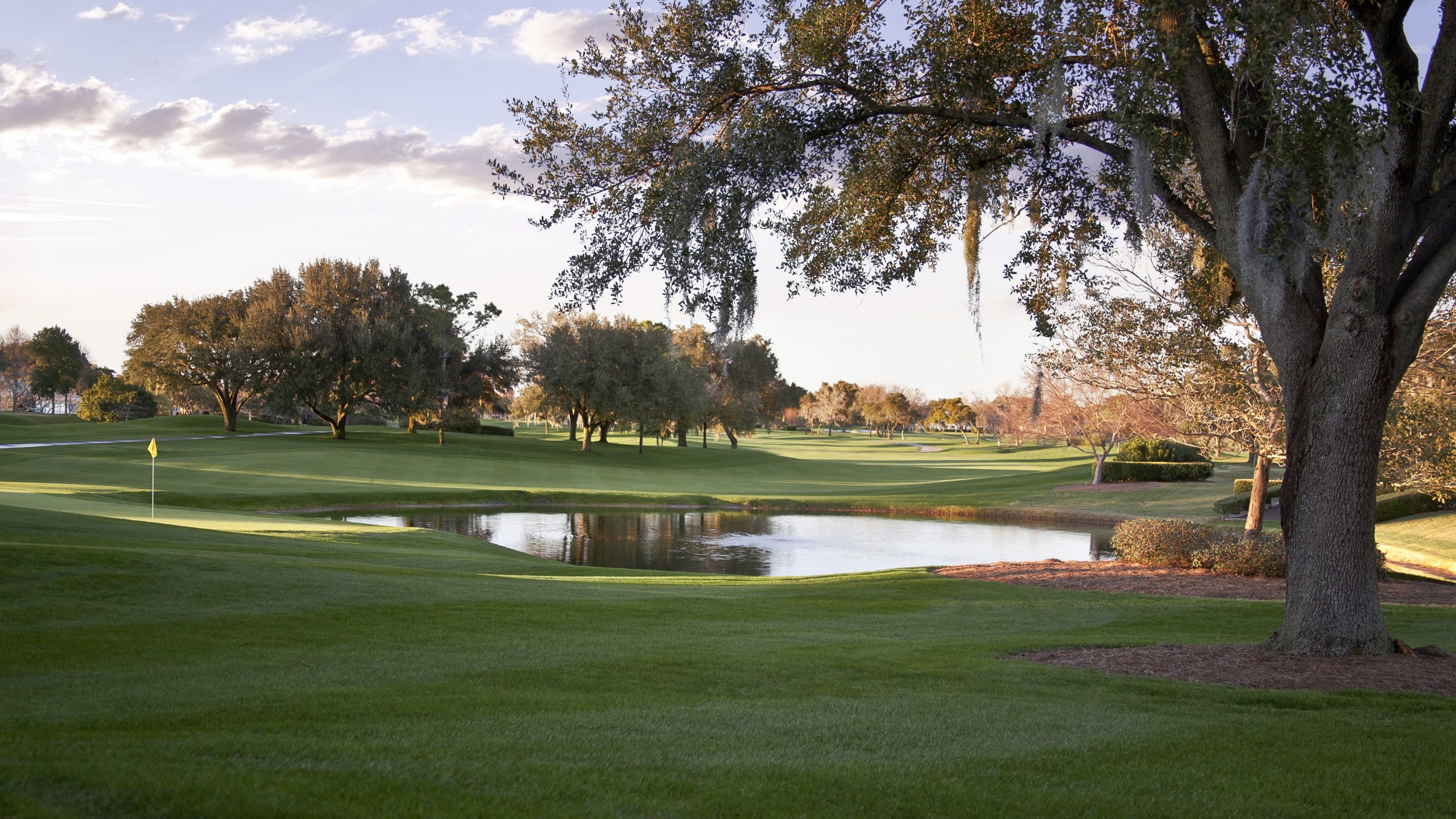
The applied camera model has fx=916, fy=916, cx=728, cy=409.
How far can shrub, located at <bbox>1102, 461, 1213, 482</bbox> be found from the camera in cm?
4178

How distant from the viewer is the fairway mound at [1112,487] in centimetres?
3978

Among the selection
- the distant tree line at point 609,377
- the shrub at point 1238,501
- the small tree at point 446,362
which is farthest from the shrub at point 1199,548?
the small tree at point 446,362

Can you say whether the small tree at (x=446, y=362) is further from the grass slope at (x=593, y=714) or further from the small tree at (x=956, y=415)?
the small tree at (x=956, y=415)

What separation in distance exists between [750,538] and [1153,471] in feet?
74.5

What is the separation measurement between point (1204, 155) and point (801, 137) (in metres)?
3.95

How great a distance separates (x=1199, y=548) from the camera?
60.4 feet

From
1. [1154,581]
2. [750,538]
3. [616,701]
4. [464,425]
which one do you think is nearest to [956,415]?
[464,425]

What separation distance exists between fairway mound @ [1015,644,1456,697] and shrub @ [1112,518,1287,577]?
30.2 feet

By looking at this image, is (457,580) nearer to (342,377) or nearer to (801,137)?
(801,137)

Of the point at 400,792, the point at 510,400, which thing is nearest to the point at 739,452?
the point at 510,400

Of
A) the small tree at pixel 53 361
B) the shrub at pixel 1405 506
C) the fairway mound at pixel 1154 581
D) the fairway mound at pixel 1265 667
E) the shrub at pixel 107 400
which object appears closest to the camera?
the fairway mound at pixel 1265 667

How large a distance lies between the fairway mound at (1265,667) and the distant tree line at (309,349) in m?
51.2

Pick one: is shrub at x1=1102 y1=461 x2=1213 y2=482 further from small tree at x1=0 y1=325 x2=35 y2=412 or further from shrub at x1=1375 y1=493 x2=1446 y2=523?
small tree at x1=0 y1=325 x2=35 y2=412

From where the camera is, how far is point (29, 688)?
18.3 ft
